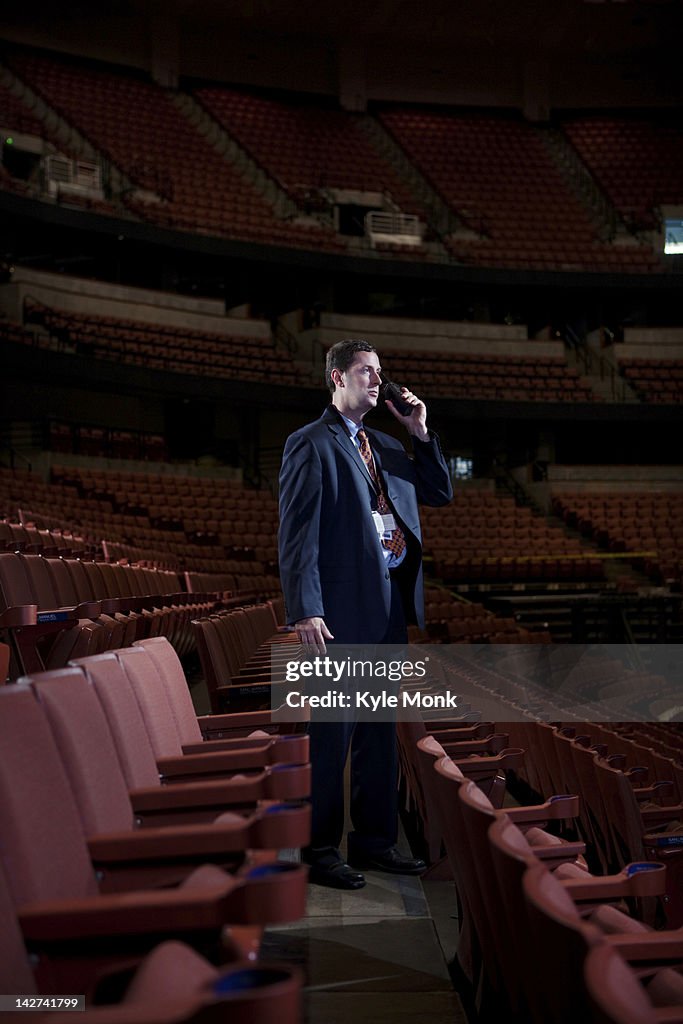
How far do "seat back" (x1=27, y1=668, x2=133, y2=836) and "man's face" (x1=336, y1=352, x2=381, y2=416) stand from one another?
0.87 meters

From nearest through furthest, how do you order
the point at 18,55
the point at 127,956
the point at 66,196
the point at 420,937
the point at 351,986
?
the point at 127,956, the point at 351,986, the point at 420,937, the point at 66,196, the point at 18,55

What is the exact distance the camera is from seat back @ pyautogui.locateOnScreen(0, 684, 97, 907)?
0.74 m

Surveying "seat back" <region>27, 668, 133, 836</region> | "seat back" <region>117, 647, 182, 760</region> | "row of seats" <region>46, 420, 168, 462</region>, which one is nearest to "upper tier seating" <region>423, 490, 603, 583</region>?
"row of seats" <region>46, 420, 168, 462</region>

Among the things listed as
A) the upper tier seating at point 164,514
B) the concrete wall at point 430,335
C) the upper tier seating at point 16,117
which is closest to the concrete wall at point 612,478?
the concrete wall at point 430,335

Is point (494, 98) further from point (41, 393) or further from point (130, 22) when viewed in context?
point (41, 393)

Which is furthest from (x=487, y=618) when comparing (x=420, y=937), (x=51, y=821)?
(x=51, y=821)

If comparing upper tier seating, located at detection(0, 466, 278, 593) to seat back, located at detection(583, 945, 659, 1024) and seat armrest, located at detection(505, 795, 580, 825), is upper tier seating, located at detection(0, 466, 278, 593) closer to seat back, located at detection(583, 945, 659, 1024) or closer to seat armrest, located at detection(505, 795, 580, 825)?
seat armrest, located at detection(505, 795, 580, 825)

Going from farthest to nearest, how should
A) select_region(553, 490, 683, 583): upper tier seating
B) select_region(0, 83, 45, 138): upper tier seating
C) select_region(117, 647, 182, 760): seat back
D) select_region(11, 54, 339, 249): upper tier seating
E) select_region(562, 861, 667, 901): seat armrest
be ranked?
select_region(11, 54, 339, 249): upper tier seating
select_region(0, 83, 45, 138): upper tier seating
select_region(553, 490, 683, 583): upper tier seating
select_region(117, 647, 182, 760): seat back
select_region(562, 861, 667, 901): seat armrest

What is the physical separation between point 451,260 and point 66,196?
403 centimetres

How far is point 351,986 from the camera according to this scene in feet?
3.78

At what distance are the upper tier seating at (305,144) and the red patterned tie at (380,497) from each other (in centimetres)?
1025

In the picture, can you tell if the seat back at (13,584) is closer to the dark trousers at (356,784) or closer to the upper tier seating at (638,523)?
the dark trousers at (356,784)

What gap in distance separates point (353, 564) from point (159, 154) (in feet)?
33.5

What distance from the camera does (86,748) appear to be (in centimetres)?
91
